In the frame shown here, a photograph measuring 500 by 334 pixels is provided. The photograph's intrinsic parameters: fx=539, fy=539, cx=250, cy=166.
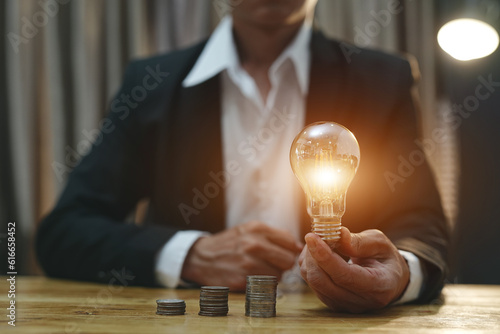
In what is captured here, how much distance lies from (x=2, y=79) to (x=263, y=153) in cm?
128

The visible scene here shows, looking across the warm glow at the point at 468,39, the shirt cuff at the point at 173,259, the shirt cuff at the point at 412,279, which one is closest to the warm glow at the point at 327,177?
the shirt cuff at the point at 412,279

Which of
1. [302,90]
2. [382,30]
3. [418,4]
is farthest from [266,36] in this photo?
[418,4]

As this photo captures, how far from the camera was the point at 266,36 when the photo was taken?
1.45 m

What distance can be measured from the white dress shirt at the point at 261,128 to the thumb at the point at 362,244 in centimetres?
65

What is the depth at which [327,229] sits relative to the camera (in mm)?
604

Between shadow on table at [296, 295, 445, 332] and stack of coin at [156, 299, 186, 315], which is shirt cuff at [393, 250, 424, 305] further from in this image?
stack of coin at [156, 299, 186, 315]

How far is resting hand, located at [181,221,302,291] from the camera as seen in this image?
99 centimetres

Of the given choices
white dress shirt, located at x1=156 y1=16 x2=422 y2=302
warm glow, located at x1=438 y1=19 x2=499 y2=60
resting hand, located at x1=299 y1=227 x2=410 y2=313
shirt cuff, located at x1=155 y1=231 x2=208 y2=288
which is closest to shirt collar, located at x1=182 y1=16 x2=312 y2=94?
white dress shirt, located at x1=156 y1=16 x2=422 y2=302

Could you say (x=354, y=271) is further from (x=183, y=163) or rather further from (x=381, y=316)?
(x=183, y=163)

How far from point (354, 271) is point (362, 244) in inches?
1.4

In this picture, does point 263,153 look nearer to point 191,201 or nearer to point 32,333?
point 191,201

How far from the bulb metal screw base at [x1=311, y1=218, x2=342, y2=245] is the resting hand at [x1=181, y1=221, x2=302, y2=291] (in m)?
0.36

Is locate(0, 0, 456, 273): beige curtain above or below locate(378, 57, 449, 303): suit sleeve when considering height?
above

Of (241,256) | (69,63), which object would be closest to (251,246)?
(241,256)
